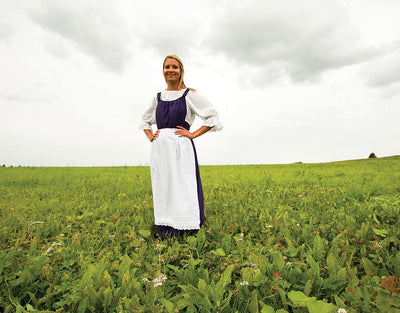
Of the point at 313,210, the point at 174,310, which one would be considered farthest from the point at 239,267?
the point at 313,210

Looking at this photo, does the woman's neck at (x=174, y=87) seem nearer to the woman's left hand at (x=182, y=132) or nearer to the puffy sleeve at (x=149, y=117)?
the puffy sleeve at (x=149, y=117)

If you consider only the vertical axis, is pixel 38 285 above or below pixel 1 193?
below

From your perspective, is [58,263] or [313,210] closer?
[58,263]

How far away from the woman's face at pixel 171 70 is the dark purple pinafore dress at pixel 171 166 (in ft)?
0.95

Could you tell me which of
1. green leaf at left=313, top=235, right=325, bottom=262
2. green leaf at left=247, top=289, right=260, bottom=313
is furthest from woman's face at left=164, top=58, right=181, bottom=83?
green leaf at left=247, top=289, right=260, bottom=313

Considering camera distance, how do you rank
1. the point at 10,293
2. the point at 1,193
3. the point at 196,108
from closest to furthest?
the point at 10,293 → the point at 196,108 → the point at 1,193

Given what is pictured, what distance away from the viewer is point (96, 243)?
167 inches

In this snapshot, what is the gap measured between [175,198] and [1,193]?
7.34m

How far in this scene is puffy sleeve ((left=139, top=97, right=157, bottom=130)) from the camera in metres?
4.83

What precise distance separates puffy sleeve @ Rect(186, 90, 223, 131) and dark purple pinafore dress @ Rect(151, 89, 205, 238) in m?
0.12

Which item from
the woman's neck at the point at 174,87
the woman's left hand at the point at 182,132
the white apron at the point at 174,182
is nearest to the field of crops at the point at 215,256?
the white apron at the point at 174,182

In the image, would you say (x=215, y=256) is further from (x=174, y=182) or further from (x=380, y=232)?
(x=380, y=232)

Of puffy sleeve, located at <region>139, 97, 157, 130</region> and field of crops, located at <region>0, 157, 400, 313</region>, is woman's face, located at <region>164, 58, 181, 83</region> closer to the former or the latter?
puffy sleeve, located at <region>139, 97, 157, 130</region>

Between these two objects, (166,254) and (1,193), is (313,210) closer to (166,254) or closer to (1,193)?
(166,254)
